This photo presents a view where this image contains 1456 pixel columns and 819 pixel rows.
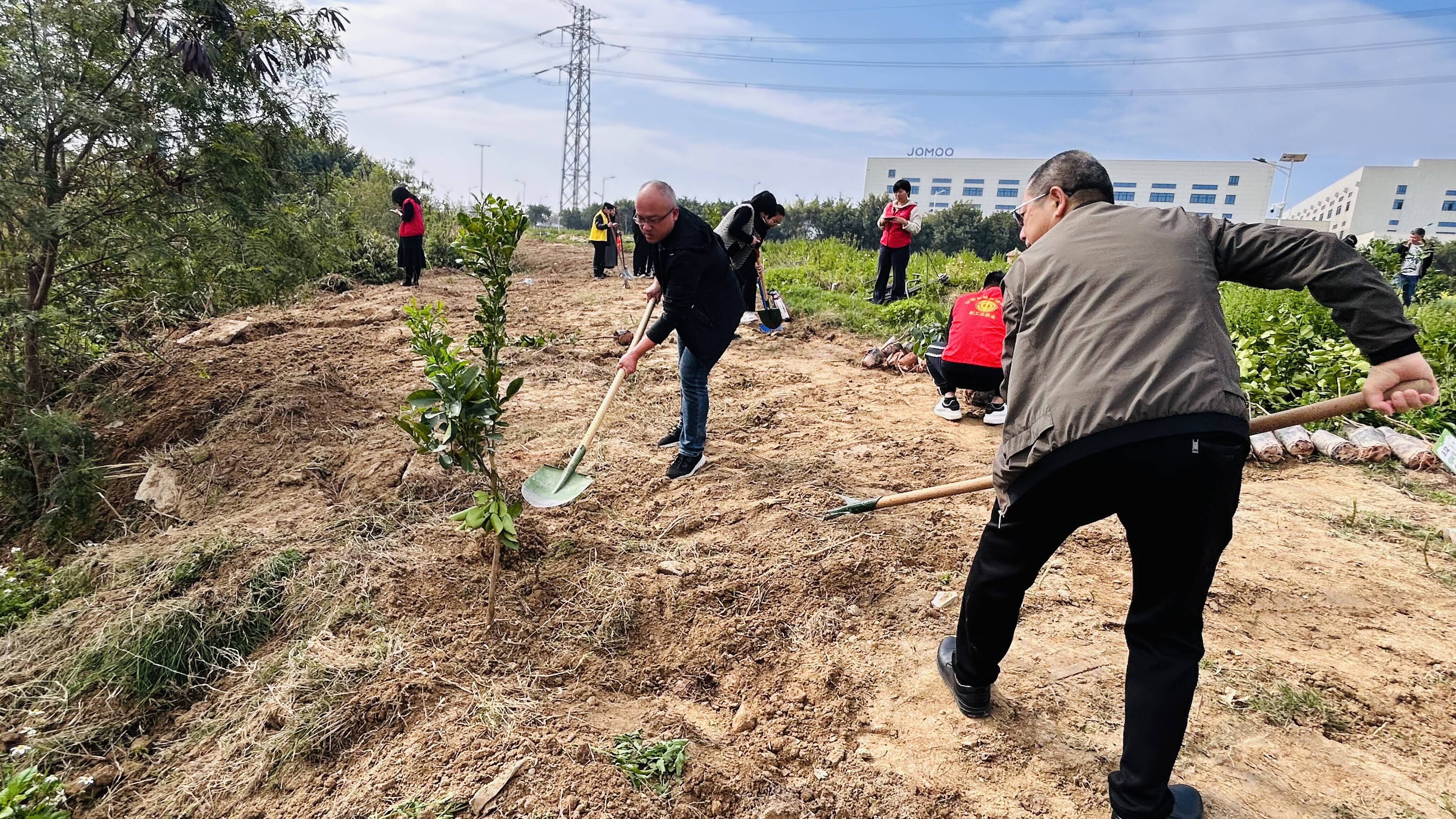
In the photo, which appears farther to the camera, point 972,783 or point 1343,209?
point 1343,209

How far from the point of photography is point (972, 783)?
2002 millimetres

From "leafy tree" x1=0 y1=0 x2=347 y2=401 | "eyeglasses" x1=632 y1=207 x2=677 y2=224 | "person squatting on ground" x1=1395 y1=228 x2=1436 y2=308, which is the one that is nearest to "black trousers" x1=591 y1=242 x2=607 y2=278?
"leafy tree" x1=0 y1=0 x2=347 y2=401

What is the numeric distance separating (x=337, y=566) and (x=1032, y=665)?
289 cm

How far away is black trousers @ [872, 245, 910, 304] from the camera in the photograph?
8.62 m

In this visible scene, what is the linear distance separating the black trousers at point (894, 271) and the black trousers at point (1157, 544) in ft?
23.6

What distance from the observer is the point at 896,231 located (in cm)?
831

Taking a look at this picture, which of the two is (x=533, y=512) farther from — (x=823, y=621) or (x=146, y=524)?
(x=146, y=524)

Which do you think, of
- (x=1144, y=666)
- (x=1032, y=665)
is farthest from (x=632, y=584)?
(x=1144, y=666)

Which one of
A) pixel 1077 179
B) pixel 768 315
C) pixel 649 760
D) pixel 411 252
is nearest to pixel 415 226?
pixel 411 252

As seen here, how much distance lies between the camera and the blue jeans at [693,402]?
12.5ft

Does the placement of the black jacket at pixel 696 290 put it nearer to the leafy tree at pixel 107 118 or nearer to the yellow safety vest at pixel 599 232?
the leafy tree at pixel 107 118

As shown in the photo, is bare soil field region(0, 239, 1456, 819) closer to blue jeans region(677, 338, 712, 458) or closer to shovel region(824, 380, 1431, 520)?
blue jeans region(677, 338, 712, 458)

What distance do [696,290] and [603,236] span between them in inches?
350

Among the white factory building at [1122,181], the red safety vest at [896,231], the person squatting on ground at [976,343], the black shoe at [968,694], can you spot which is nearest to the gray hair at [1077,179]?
the black shoe at [968,694]
